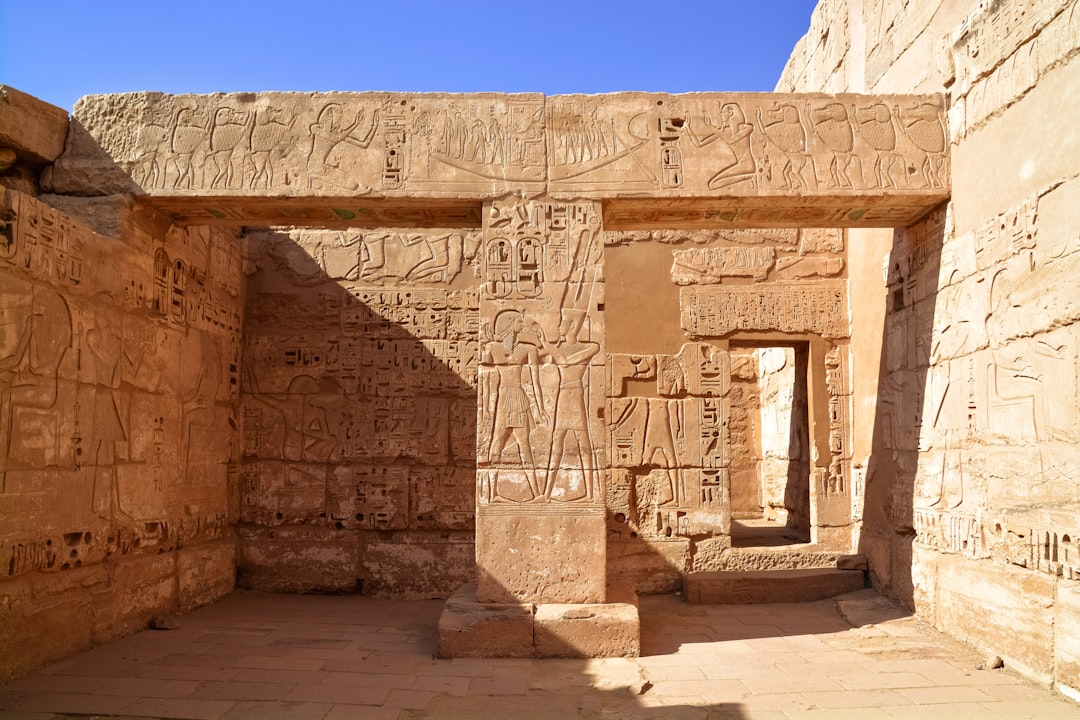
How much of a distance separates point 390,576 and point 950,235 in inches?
206

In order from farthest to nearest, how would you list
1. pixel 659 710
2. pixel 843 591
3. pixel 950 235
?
pixel 843 591 < pixel 950 235 < pixel 659 710

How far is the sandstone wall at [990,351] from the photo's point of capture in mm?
3951

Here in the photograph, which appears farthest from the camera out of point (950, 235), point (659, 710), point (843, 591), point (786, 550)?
point (786, 550)

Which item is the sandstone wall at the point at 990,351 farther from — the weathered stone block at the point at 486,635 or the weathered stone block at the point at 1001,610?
the weathered stone block at the point at 486,635

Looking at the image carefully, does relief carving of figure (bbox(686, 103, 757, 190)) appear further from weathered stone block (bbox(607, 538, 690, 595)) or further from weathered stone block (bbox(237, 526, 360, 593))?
weathered stone block (bbox(237, 526, 360, 593))

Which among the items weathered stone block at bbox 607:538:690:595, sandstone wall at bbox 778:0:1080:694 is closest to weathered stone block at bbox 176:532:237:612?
weathered stone block at bbox 607:538:690:595

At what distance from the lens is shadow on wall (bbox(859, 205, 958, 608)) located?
5371 mm

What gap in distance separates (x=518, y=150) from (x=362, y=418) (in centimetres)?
306

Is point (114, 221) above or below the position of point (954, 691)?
above

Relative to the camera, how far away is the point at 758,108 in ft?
17.3

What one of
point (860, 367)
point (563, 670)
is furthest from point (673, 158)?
point (563, 670)

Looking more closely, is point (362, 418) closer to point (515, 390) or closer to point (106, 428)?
point (106, 428)

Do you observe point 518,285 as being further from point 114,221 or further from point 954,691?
point 954,691

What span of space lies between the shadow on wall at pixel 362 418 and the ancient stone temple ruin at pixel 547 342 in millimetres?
27
